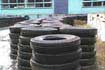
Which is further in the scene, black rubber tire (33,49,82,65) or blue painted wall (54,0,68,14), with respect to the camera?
blue painted wall (54,0,68,14)

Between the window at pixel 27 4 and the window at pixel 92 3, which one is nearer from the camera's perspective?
the window at pixel 92 3

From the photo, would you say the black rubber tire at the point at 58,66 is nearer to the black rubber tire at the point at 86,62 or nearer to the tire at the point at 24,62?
the black rubber tire at the point at 86,62

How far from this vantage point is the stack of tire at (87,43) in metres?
6.01

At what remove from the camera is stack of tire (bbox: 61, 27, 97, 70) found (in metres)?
6.01

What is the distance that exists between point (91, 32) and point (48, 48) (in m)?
1.67

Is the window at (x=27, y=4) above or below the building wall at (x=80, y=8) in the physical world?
above

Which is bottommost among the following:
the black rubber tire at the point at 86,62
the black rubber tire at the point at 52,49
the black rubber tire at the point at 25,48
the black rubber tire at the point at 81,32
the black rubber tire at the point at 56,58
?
the black rubber tire at the point at 86,62

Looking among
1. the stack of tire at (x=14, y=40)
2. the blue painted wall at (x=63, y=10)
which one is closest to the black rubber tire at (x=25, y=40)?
the stack of tire at (x=14, y=40)

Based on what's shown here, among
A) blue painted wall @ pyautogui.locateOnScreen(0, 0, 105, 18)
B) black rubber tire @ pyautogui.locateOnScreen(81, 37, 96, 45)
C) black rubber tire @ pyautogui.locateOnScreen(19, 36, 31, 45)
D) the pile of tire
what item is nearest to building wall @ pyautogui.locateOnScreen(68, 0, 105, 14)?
blue painted wall @ pyautogui.locateOnScreen(0, 0, 105, 18)

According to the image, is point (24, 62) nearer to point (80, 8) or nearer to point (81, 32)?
point (81, 32)

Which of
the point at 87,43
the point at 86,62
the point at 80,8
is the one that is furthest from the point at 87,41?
the point at 80,8

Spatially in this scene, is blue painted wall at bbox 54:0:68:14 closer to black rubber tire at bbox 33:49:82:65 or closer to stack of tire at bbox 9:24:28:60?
stack of tire at bbox 9:24:28:60

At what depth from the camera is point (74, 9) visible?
3103 centimetres

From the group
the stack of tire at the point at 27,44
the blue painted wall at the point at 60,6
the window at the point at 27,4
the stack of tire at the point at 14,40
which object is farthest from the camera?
the window at the point at 27,4
